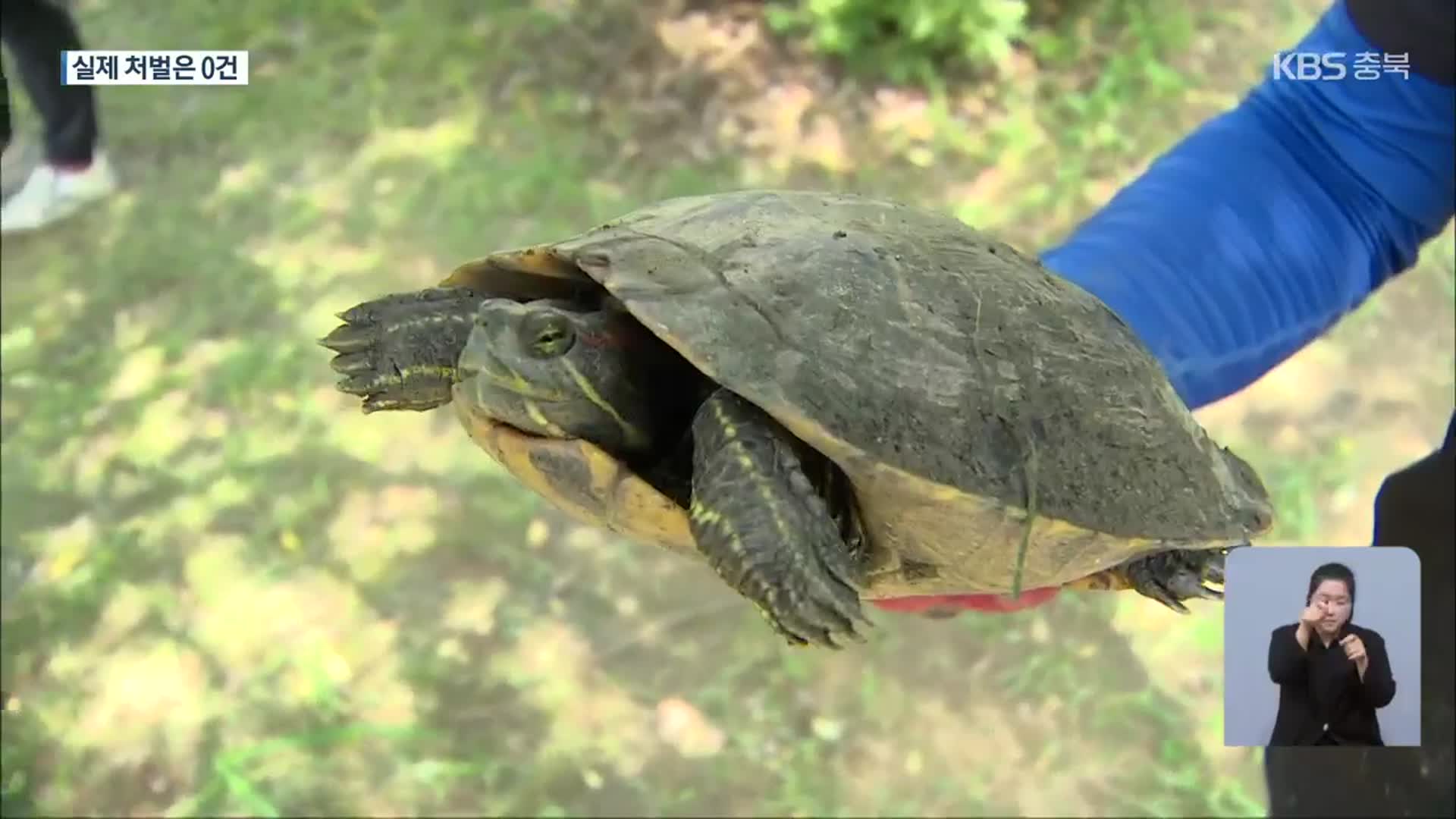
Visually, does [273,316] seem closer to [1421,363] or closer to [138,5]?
[138,5]

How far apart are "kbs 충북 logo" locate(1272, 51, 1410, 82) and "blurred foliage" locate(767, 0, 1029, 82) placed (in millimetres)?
960

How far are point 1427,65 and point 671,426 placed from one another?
3.28ft

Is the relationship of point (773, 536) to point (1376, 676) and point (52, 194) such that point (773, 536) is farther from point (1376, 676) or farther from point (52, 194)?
point (52, 194)

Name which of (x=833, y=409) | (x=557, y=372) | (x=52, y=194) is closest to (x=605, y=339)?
(x=557, y=372)

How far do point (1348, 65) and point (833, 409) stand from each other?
904 mm

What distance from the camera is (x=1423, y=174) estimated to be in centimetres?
126

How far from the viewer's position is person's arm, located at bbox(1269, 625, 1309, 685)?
893mm

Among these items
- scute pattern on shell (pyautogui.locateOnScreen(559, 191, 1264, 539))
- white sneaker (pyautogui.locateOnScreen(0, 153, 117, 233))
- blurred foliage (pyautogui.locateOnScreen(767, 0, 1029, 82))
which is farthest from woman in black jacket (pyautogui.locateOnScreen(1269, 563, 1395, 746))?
white sneaker (pyautogui.locateOnScreen(0, 153, 117, 233))

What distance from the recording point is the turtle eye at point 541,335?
0.75 m

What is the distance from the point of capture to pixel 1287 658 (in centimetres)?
91

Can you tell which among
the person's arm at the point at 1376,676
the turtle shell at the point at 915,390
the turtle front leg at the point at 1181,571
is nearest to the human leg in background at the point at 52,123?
the turtle shell at the point at 915,390

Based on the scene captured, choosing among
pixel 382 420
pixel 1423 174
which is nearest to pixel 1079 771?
pixel 1423 174

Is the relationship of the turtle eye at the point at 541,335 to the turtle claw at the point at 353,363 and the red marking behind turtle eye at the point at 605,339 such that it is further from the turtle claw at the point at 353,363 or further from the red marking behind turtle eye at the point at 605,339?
the turtle claw at the point at 353,363

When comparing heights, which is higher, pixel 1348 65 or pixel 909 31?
pixel 909 31
